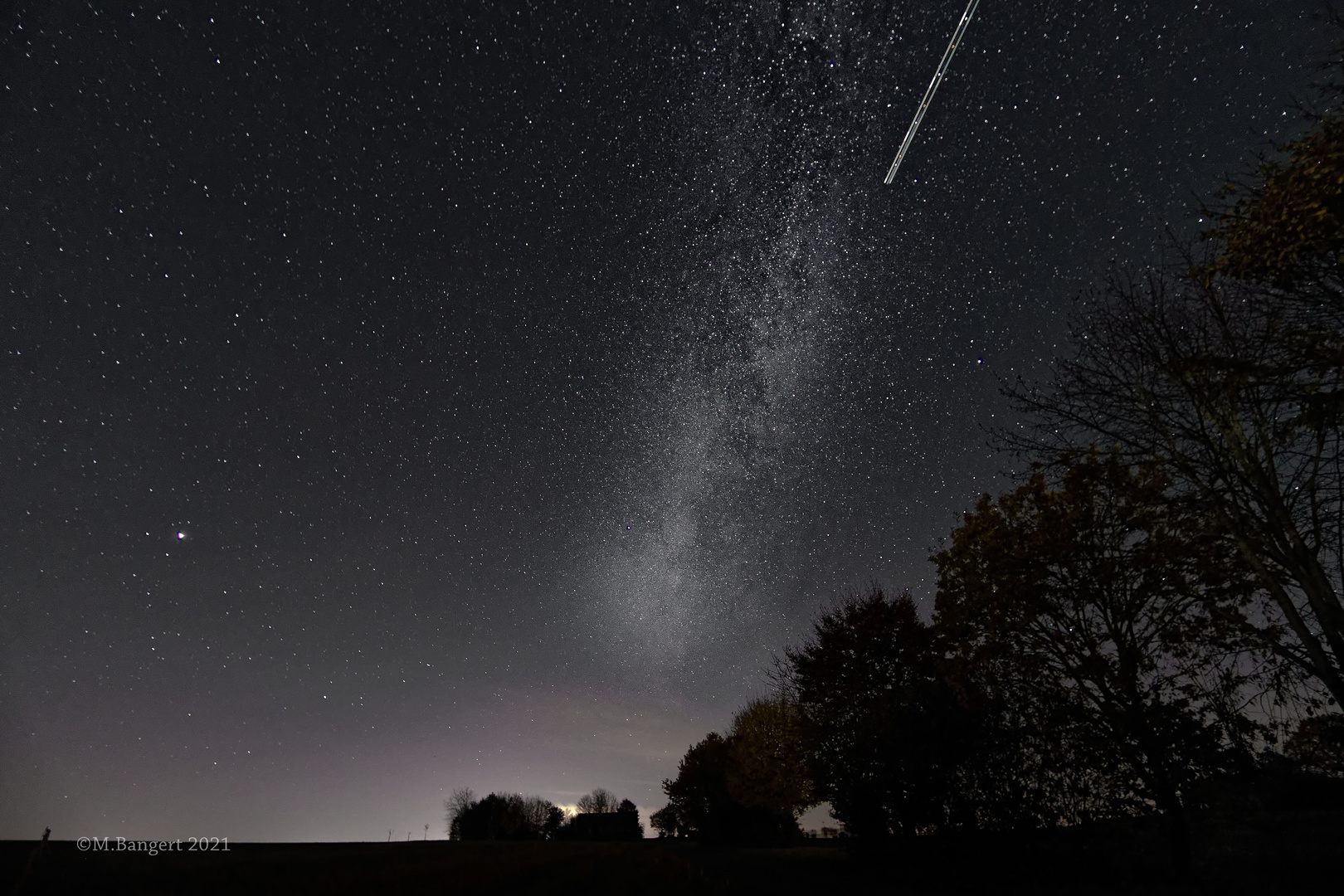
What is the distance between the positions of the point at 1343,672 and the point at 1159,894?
17.2ft

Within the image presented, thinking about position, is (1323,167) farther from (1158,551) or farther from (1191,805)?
(1191,805)

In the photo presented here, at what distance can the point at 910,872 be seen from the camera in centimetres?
1562

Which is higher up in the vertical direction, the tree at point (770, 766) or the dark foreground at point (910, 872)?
the tree at point (770, 766)

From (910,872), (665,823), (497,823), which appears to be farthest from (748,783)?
(497,823)

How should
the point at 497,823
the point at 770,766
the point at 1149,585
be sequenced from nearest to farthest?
the point at 1149,585 < the point at 770,766 < the point at 497,823

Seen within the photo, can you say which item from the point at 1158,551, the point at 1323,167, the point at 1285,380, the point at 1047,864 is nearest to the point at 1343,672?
the point at 1158,551

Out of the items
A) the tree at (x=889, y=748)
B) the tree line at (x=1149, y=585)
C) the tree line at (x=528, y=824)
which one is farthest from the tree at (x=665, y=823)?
the tree line at (x=1149, y=585)

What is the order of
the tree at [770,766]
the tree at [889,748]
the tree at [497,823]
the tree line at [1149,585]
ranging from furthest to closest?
the tree at [497,823], the tree at [770,766], the tree at [889,748], the tree line at [1149,585]

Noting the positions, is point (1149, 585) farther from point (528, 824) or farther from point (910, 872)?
point (528, 824)

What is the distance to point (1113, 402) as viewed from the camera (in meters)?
9.22

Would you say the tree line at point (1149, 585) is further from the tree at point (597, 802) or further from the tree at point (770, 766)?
the tree at point (597, 802)

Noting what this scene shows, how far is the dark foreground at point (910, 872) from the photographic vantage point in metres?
10.1

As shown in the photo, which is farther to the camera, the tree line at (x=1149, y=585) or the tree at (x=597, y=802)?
the tree at (x=597, y=802)

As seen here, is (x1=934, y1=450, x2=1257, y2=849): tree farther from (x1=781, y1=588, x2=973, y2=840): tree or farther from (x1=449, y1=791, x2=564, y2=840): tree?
(x1=449, y1=791, x2=564, y2=840): tree
